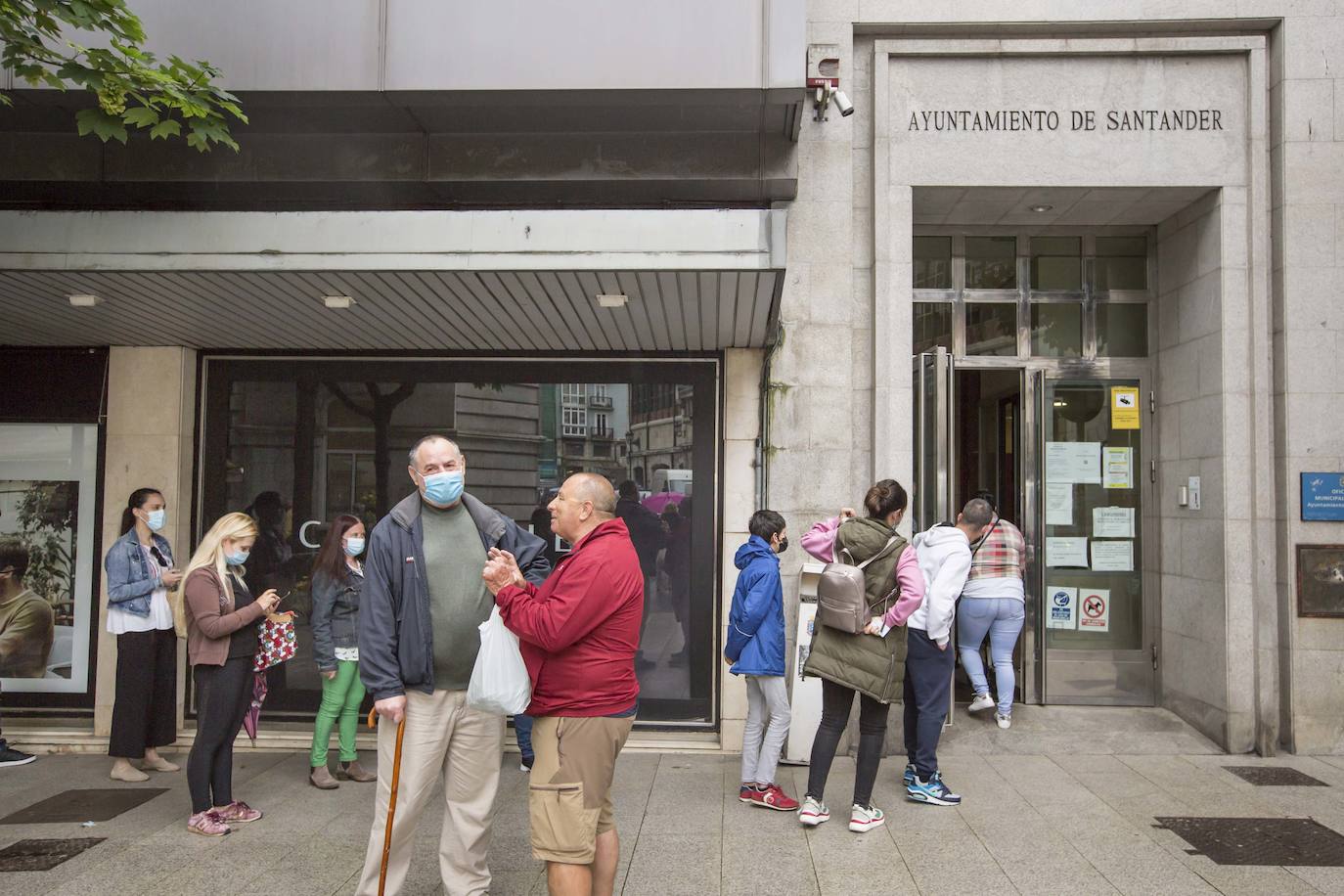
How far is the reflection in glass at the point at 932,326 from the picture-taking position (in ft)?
27.5

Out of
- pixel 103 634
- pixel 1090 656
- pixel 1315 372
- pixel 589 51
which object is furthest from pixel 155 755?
pixel 1315 372

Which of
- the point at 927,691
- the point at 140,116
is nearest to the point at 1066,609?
the point at 927,691

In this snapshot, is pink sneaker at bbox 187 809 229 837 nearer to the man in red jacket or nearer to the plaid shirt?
the man in red jacket

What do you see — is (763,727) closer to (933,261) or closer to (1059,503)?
(1059,503)

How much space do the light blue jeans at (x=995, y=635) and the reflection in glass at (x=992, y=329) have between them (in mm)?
2276

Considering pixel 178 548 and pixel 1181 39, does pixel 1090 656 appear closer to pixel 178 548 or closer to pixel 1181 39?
pixel 1181 39

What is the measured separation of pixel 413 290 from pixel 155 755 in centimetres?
392

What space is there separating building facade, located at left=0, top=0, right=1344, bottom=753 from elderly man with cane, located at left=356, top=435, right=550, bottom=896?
2.26 metres

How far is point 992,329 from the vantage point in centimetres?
838

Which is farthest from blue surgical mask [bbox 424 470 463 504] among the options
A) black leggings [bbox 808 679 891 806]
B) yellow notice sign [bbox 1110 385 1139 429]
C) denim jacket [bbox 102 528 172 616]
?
yellow notice sign [bbox 1110 385 1139 429]

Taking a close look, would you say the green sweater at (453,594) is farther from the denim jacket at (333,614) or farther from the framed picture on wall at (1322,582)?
the framed picture on wall at (1322,582)

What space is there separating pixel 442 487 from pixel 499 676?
3.04ft

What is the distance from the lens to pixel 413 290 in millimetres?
5828

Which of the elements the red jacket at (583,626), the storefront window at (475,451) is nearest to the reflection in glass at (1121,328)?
the storefront window at (475,451)
